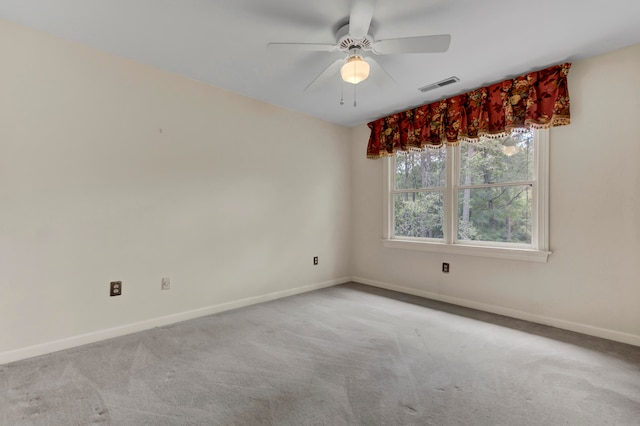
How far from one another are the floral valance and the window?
0.22 metres

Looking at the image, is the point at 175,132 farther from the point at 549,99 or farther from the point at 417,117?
the point at 549,99

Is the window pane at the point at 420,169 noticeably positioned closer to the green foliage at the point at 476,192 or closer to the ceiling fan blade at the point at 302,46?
the green foliage at the point at 476,192

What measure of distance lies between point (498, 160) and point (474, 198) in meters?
0.46

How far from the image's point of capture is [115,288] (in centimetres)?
251

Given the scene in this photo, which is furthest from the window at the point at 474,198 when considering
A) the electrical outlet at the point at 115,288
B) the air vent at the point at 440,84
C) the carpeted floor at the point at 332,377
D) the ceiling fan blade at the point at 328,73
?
the electrical outlet at the point at 115,288

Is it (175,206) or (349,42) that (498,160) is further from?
(175,206)

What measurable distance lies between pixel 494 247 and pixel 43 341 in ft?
13.0

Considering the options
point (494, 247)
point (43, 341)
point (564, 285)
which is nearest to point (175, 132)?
point (43, 341)

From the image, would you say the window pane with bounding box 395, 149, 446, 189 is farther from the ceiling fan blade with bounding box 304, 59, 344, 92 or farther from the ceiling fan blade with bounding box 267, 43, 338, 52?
the ceiling fan blade with bounding box 267, 43, 338, 52

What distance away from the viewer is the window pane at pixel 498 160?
297 centimetres

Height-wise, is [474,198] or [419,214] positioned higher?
[474,198]

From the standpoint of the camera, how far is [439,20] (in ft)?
6.61

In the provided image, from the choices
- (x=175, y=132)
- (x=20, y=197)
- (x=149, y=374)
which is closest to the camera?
(x=149, y=374)

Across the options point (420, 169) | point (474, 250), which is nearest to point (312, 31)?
point (420, 169)
